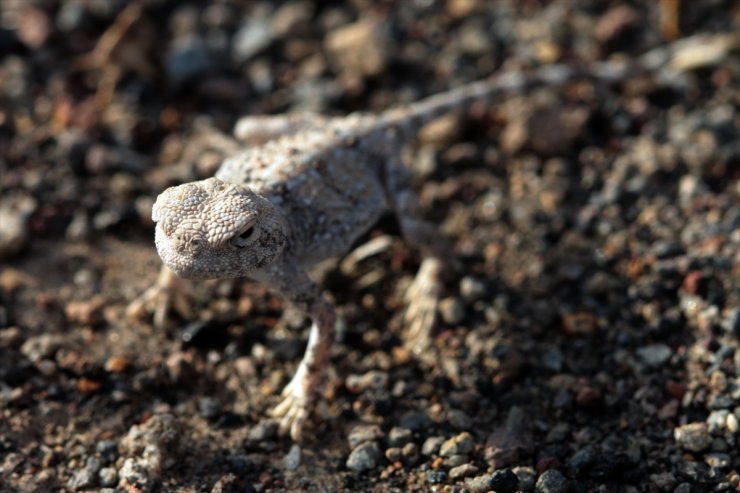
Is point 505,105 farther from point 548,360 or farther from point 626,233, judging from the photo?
point 548,360

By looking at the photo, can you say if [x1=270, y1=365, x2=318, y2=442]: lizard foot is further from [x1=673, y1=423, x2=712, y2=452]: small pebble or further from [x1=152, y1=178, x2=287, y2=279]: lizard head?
[x1=673, y1=423, x2=712, y2=452]: small pebble

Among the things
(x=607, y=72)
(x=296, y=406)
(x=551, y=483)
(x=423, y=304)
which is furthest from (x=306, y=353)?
(x=607, y=72)

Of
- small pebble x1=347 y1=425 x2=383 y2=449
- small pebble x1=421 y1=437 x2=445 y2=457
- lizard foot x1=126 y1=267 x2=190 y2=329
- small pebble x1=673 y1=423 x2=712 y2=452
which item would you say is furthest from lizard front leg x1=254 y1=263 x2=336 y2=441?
small pebble x1=673 y1=423 x2=712 y2=452

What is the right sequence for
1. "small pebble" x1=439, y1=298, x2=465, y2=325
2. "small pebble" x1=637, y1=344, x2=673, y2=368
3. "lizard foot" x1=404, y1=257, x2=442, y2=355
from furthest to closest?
1. "small pebble" x1=439, y1=298, x2=465, y2=325
2. "lizard foot" x1=404, y1=257, x2=442, y2=355
3. "small pebble" x1=637, y1=344, x2=673, y2=368

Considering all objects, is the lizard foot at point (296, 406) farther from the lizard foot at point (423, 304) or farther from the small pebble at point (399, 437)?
the lizard foot at point (423, 304)

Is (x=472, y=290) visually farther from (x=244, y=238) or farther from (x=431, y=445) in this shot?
(x=244, y=238)

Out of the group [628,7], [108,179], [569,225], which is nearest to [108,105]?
[108,179]

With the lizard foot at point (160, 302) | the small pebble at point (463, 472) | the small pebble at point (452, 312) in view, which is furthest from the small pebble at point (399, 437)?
the lizard foot at point (160, 302)
